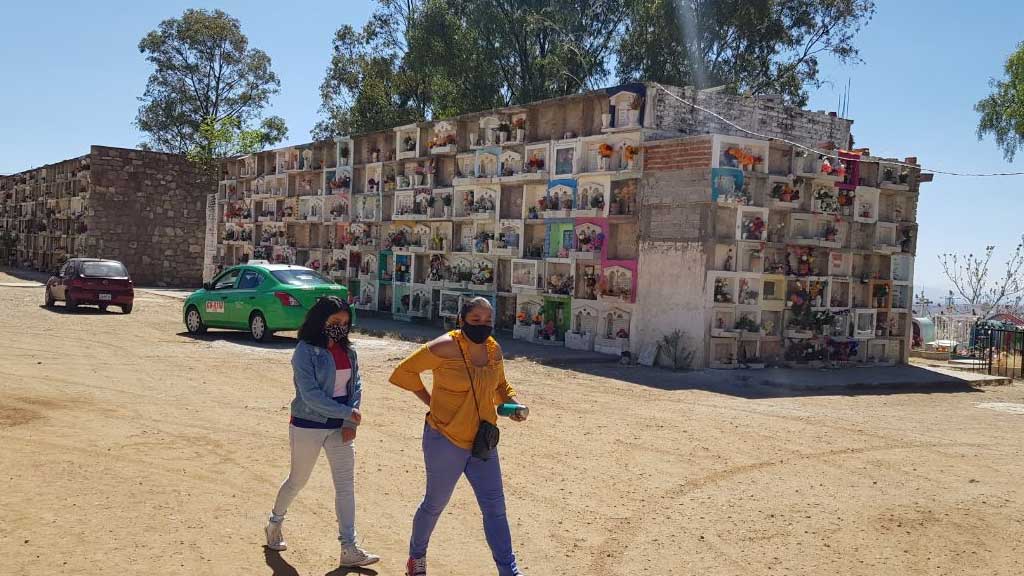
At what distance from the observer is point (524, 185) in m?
19.1

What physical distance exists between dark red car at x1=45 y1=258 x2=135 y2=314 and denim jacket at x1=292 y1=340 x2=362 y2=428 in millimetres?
18377

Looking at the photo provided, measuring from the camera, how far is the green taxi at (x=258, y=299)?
604 inches

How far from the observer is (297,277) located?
15.9 metres

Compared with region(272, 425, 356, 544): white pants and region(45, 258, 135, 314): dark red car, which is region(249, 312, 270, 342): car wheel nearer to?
region(45, 258, 135, 314): dark red car

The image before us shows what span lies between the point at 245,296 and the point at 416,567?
1224 cm

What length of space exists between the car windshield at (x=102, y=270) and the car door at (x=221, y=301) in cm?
630

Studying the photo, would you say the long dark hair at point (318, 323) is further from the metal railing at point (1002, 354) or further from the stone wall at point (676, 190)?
the metal railing at point (1002, 354)

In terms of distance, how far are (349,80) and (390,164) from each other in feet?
61.5

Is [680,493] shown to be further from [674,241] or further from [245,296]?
[245,296]

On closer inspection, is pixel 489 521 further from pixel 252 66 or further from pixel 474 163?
pixel 252 66

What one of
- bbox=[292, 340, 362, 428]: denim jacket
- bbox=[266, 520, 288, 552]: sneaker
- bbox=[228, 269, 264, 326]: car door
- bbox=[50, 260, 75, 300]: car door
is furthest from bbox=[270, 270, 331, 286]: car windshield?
bbox=[292, 340, 362, 428]: denim jacket

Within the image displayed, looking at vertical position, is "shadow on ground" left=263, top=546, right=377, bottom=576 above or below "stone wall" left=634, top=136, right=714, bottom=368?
below

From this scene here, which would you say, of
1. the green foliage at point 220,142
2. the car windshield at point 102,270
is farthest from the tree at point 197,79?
the car windshield at point 102,270

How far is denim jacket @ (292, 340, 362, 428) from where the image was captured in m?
4.80
